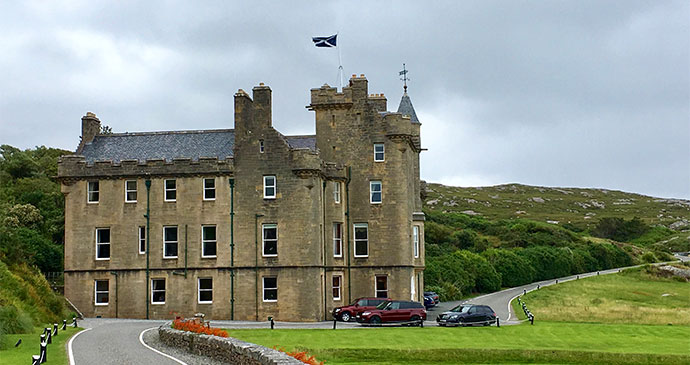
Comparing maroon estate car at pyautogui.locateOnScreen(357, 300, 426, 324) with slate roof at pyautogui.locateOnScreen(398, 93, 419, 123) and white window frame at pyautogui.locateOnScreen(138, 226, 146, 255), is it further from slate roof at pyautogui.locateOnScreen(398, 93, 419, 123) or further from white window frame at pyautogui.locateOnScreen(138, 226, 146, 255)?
slate roof at pyautogui.locateOnScreen(398, 93, 419, 123)

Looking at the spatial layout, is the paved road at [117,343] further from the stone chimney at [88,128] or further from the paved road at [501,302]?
the stone chimney at [88,128]

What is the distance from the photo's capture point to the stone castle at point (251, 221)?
5028 centimetres

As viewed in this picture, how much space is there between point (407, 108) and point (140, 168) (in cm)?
2057

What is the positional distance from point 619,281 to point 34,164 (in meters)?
65.7

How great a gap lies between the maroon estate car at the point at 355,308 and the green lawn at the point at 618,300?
1386 cm

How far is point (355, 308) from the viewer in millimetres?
48312

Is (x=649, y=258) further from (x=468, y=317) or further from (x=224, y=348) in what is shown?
(x=224, y=348)

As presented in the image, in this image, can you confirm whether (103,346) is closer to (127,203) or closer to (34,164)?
(127,203)

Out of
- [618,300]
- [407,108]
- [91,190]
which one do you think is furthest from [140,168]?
[618,300]

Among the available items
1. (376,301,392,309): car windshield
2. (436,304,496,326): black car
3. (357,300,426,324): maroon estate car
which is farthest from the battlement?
(436,304,496,326): black car

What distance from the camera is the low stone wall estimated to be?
2042cm

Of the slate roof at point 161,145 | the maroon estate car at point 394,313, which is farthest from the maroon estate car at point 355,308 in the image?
the slate roof at point 161,145

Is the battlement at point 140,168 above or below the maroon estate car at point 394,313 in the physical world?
above

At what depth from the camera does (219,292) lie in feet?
166
